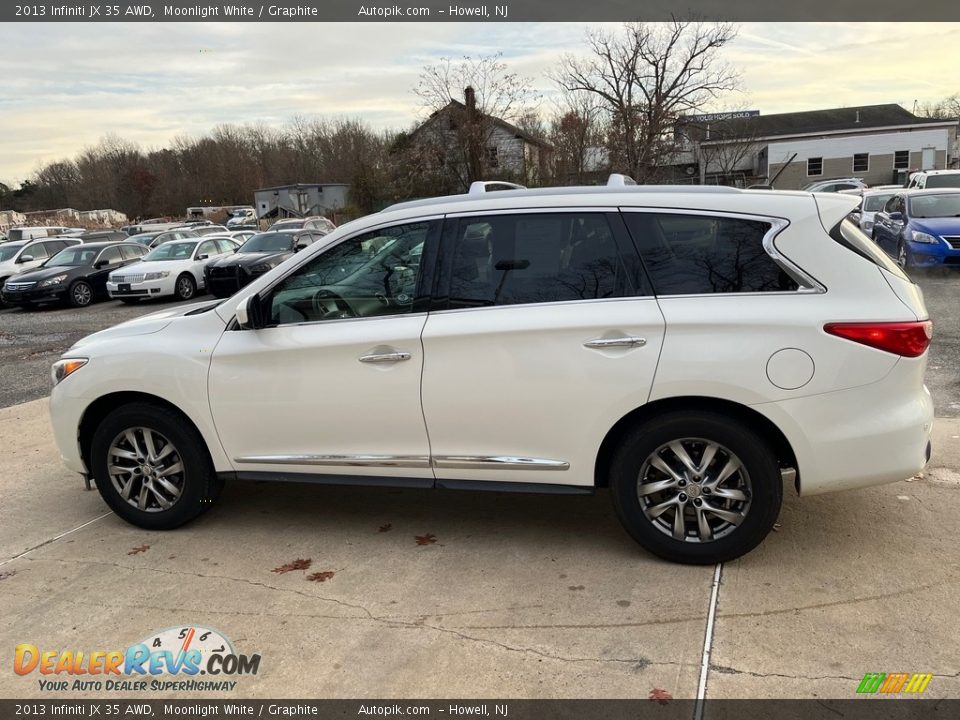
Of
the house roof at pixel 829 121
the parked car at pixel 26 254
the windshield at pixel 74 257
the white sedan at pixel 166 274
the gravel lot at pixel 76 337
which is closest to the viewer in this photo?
the gravel lot at pixel 76 337

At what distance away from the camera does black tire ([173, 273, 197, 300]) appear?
18.7 meters

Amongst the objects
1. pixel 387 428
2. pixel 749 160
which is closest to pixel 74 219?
pixel 749 160

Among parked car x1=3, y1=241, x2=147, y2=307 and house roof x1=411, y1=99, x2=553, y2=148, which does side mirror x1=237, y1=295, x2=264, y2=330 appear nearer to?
parked car x1=3, y1=241, x2=147, y2=307

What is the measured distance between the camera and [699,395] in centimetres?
349

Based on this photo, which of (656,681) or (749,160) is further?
(749,160)

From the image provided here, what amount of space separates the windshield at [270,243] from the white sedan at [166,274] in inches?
50.7

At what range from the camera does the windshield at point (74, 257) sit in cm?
1960

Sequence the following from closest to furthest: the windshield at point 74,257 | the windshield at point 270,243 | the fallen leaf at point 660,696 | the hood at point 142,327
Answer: the fallen leaf at point 660,696 → the hood at point 142,327 → the windshield at point 270,243 → the windshield at point 74,257

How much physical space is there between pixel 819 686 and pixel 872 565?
1.11 m

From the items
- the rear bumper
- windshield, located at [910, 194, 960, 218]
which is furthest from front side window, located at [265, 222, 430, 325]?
windshield, located at [910, 194, 960, 218]

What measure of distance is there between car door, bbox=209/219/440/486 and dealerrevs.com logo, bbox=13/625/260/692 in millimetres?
1106
